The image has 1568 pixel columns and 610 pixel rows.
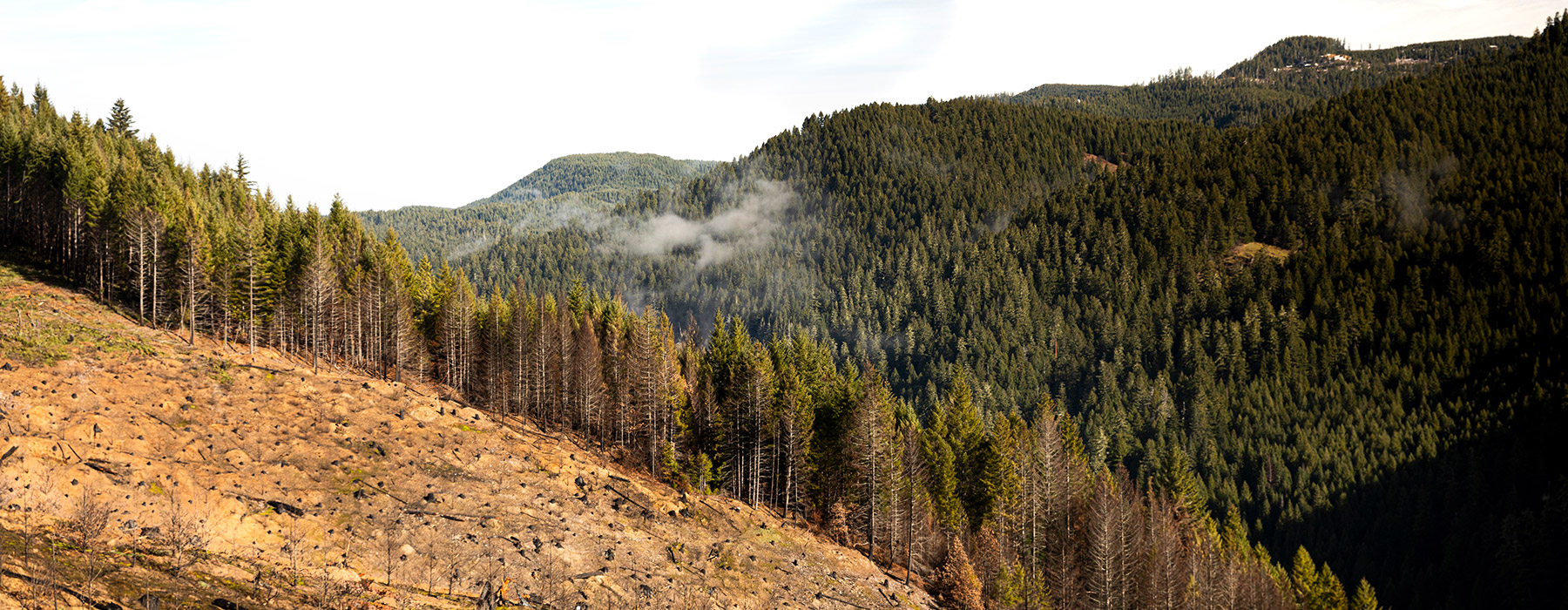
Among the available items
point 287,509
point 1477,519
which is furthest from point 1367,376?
point 287,509

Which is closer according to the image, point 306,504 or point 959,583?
point 306,504

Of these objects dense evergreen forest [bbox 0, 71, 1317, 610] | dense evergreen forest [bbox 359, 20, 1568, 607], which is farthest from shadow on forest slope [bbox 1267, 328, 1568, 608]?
dense evergreen forest [bbox 0, 71, 1317, 610]

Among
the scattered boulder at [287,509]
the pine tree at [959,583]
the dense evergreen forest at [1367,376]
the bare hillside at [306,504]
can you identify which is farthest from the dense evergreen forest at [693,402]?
the dense evergreen forest at [1367,376]

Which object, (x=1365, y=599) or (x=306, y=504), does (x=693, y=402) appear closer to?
(x=306, y=504)

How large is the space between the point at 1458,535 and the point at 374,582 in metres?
137

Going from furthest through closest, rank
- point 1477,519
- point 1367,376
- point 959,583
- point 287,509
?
point 1367,376 < point 1477,519 < point 959,583 < point 287,509

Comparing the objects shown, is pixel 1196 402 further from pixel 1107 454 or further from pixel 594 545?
pixel 594 545

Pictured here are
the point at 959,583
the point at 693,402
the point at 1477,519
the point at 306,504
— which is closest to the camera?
the point at 306,504

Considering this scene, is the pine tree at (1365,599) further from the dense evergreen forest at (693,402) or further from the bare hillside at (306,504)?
the bare hillside at (306,504)

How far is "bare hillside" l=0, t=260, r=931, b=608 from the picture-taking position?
3017 centimetres

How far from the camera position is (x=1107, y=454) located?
148 metres

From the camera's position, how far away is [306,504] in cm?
3853

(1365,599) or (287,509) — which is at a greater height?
(287,509)

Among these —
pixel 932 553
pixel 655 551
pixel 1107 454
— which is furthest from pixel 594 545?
pixel 1107 454
